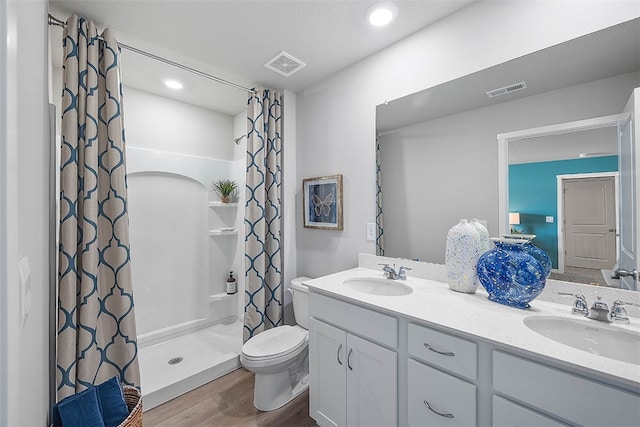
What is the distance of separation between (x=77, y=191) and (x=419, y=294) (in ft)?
6.43

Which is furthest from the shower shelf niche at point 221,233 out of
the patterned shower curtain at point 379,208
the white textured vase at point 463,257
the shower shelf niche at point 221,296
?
the white textured vase at point 463,257

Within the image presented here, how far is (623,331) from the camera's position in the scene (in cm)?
92

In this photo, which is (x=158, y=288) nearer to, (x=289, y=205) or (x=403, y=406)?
(x=289, y=205)

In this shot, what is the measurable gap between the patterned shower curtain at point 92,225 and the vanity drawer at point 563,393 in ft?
6.35

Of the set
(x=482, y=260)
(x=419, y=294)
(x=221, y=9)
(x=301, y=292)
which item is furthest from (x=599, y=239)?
(x=221, y=9)

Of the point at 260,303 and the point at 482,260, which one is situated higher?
the point at 482,260

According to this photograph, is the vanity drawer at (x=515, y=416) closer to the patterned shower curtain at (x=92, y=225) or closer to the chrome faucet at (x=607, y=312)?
the chrome faucet at (x=607, y=312)

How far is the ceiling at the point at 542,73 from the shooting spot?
41.7 inches

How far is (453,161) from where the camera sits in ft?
5.03

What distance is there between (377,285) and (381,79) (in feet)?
4.63

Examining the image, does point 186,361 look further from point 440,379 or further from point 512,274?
point 512,274

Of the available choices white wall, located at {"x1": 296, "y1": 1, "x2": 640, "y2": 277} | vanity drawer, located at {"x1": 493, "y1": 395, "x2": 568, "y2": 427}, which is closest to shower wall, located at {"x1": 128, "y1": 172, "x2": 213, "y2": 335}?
white wall, located at {"x1": 296, "y1": 1, "x2": 640, "y2": 277}

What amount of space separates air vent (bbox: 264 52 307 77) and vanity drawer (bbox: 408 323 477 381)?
1897 millimetres

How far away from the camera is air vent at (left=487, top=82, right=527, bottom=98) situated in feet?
4.25
